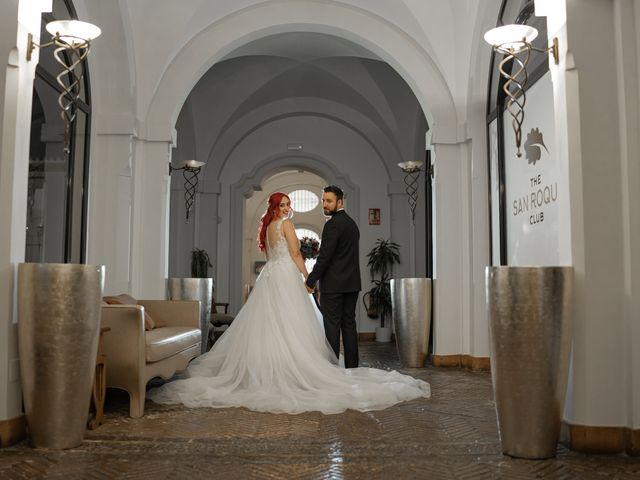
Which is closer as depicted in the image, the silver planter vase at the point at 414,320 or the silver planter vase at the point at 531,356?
the silver planter vase at the point at 531,356

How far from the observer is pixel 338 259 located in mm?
6227

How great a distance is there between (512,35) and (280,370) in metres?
3.25

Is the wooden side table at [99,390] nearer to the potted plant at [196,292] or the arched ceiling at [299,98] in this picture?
the potted plant at [196,292]

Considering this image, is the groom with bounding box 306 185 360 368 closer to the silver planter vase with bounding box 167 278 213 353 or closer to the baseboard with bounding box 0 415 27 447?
the silver planter vase with bounding box 167 278 213 353

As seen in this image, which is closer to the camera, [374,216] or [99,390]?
[99,390]

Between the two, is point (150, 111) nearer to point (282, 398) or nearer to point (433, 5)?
point (433, 5)

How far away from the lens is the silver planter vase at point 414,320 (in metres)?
7.38

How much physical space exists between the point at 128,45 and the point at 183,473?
218 inches

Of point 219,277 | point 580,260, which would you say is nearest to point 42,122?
point 580,260

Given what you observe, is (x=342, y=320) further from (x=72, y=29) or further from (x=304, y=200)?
(x=304, y=200)

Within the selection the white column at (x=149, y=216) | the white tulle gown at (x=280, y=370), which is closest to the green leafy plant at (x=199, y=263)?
the white column at (x=149, y=216)

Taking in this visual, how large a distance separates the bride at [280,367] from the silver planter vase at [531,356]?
1.47 meters

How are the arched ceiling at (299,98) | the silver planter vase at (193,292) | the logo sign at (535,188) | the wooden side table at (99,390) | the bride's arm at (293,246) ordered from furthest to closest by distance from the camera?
1. the arched ceiling at (299,98)
2. the silver planter vase at (193,292)
3. the bride's arm at (293,246)
4. the logo sign at (535,188)
5. the wooden side table at (99,390)

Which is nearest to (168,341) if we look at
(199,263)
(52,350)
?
(52,350)
